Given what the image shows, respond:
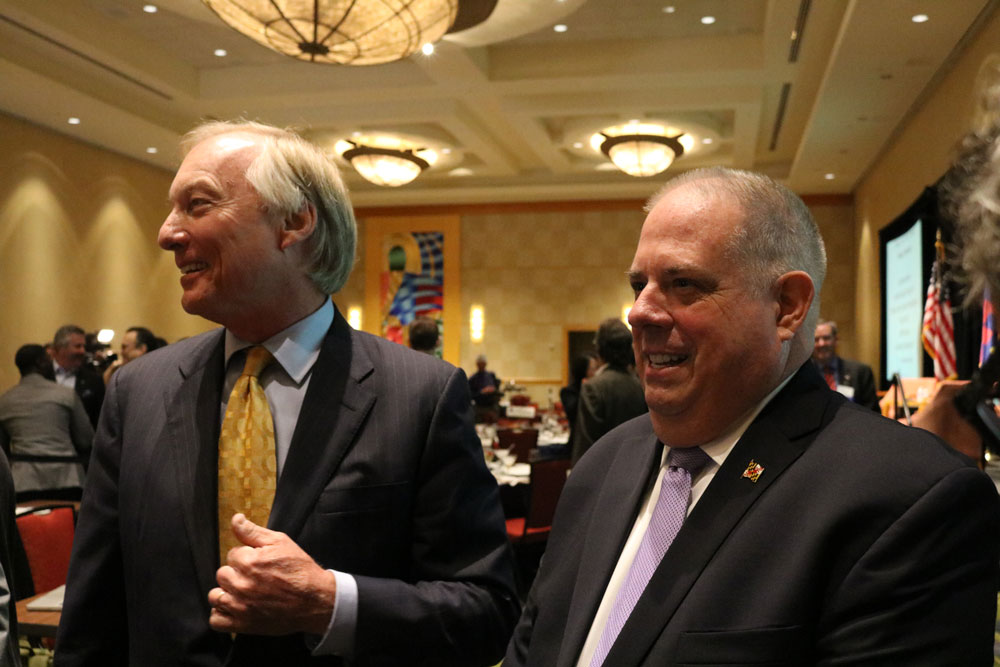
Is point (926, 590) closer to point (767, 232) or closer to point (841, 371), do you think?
point (767, 232)

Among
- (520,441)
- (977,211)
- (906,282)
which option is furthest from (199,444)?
(906,282)

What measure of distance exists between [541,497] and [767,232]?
431 centimetres

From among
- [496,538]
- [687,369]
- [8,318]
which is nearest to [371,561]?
[496,538]

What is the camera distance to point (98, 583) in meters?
1.71

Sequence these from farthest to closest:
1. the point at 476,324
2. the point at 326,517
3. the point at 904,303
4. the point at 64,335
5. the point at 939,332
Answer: the point at 476,324, the point at 904,303, the point at 64,335, the point at 939,332, the point at 326,517

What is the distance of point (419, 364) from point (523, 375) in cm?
1489

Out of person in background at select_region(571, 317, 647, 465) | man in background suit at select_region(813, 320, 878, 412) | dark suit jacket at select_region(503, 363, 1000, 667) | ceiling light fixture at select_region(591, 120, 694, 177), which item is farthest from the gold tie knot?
ceiling light fixture at select_region(591, 120, 694, 177)

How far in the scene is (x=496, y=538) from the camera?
5.77 ft

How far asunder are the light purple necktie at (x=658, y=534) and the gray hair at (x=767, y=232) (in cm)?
31

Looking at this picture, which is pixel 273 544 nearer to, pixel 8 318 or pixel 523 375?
pixel 8 318

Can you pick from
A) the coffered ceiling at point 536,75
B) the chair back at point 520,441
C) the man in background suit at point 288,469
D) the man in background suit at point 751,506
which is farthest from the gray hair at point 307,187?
the coffered ceiling at point 536,75

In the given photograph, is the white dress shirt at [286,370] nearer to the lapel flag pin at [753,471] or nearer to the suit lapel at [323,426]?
the suit lapel at [323,426]

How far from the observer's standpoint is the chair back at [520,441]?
7387 millimetres

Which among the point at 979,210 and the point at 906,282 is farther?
the point at 906,282
